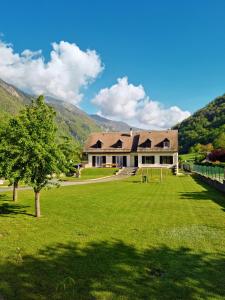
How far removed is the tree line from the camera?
1477cm

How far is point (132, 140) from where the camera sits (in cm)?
6372

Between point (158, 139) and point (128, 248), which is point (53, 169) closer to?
point (128, 248)

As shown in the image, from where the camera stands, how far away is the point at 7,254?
9617 millimetres

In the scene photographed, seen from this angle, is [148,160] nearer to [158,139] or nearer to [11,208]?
[158,139]

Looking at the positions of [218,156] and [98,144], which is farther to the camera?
[98,144]

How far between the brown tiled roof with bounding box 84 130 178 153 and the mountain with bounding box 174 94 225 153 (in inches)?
2699

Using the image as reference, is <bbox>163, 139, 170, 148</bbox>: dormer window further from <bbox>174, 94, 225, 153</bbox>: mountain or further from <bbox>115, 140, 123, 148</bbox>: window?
<bbox>174, 94, 225, 153</bbox>: mountain

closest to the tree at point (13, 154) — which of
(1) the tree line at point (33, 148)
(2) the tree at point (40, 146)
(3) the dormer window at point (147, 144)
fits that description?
(1) the tree line at point (33, 148)

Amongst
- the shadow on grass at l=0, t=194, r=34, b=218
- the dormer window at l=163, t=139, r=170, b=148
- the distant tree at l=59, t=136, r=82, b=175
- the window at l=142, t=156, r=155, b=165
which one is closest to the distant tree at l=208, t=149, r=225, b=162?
the dormer window at l=163, t=139, r=170, b=148

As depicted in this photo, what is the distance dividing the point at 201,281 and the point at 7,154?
11131mm

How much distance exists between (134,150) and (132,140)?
3.56 metres

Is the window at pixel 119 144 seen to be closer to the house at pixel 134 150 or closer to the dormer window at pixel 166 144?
the house at pixel 134 150

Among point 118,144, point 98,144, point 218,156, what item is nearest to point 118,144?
point 118,144

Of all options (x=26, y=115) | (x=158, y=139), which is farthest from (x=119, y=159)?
(x=26, y=115)
